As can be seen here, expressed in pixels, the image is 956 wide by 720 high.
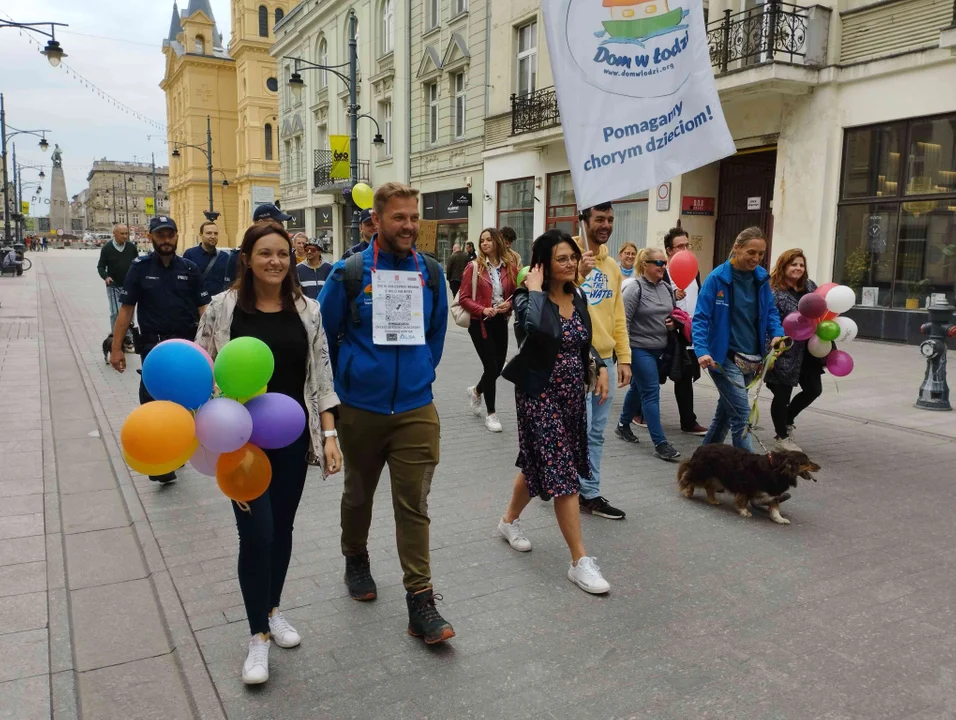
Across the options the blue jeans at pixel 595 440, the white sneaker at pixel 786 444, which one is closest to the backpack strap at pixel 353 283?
the blue jeans at pixel 595 440

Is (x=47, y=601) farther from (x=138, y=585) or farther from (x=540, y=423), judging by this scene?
(x=540, y=423)

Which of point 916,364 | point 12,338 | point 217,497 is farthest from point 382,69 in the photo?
point 217,497

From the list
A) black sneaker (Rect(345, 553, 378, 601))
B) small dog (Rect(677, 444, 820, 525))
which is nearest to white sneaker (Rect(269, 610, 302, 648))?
black sneaker (Rect(345, 553, 378, 601))

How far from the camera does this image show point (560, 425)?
398 cm

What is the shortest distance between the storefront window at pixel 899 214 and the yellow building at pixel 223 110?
150 feet

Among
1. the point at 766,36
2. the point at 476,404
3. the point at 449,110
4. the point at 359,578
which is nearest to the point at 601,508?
the point at 359,578

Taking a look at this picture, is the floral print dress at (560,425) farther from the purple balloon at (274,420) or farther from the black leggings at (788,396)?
the black leggings at (788,396)

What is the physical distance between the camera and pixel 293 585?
391 centimetres

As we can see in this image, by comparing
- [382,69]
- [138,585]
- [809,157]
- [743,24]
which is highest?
[382,69]

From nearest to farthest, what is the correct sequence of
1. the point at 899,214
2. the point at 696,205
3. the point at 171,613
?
the point at 171,613 < the point at 899,214 < the point at 696,205

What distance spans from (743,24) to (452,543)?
A: 1402 centimetres

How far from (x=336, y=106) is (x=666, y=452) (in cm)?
3403

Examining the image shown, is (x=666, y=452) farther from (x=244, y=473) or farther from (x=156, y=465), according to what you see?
(x=156, y=465)

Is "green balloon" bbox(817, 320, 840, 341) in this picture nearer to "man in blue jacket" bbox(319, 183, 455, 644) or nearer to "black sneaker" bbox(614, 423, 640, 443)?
"black sneaker" bbox(614, 423, 640, 443)
